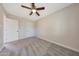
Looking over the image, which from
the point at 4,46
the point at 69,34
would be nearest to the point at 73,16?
the point at 69,34

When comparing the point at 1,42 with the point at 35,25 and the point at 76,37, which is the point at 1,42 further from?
the point at 76,37

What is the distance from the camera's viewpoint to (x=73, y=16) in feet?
9.74

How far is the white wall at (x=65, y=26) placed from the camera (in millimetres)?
2896

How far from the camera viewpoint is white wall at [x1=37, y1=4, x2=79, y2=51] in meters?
2.90

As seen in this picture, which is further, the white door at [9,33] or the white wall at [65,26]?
the white wall at [65,26]

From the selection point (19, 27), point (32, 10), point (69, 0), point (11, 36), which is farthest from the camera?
point (19, 27)

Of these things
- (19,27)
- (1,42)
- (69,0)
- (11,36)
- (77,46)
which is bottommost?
(77,46)

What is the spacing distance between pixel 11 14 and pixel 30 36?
80 centimetres

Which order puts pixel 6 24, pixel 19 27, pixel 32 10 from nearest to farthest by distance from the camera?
pixel 32 10 < pixel 6 24 < pixel 19 27

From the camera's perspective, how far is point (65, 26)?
314cm

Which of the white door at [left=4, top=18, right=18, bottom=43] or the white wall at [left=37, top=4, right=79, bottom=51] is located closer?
the white door at [left=4, top=18, right=18, bottom=43]

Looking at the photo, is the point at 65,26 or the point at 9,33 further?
the point at 65,26

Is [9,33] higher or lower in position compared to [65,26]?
lower

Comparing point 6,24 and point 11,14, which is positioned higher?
point 11,14
